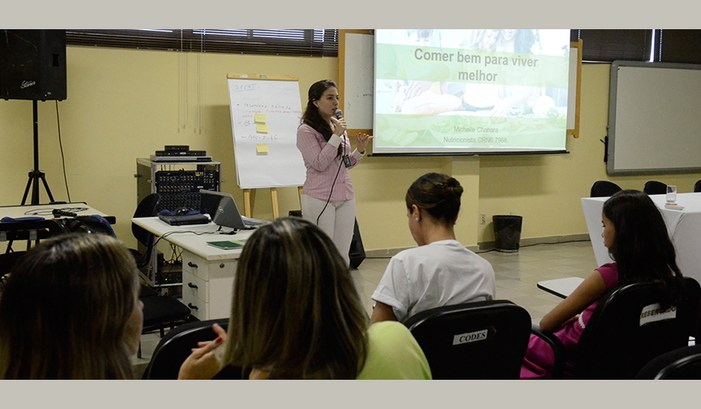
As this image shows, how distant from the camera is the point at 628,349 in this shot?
2.18 m

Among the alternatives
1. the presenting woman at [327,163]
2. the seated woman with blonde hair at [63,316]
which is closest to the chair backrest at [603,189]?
the presenting woman at [327,163]

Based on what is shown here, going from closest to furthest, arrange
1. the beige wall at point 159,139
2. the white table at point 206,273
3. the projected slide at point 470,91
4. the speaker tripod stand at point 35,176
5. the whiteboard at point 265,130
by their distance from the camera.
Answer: the white table at point 206,273 < the speaker tripod stand at point 35,176 < the beige wall at point 159,139 < the whiteboard at point 265,130 < the projected slide at point 470,91

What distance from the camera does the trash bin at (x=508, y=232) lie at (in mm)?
7219

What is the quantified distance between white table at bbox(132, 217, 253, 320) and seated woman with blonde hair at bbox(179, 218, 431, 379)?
183 centimetres

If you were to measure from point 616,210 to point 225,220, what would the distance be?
6.98ft

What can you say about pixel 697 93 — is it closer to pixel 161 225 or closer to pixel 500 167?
pixel 500 167

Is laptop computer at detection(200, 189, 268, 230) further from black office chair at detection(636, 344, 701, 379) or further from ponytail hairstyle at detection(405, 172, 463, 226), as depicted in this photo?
black office chair at detection(636, 344, 701, 379)

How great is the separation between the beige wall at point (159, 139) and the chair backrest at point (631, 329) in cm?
441

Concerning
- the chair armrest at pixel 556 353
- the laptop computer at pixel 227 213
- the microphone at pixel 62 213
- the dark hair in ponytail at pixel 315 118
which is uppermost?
Result: the dark hair in ponytail at pixel 315 118

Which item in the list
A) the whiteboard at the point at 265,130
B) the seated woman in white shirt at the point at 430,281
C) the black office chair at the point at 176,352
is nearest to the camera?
the black office chair at the point at 176,352

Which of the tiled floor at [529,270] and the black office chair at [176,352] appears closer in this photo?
the black office chair at [176,352]

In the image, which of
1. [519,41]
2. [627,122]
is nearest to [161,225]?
[519,41]

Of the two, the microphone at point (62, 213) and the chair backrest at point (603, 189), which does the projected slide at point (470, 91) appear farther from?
the microphone at point (62, 213)

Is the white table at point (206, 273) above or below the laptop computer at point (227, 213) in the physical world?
below
